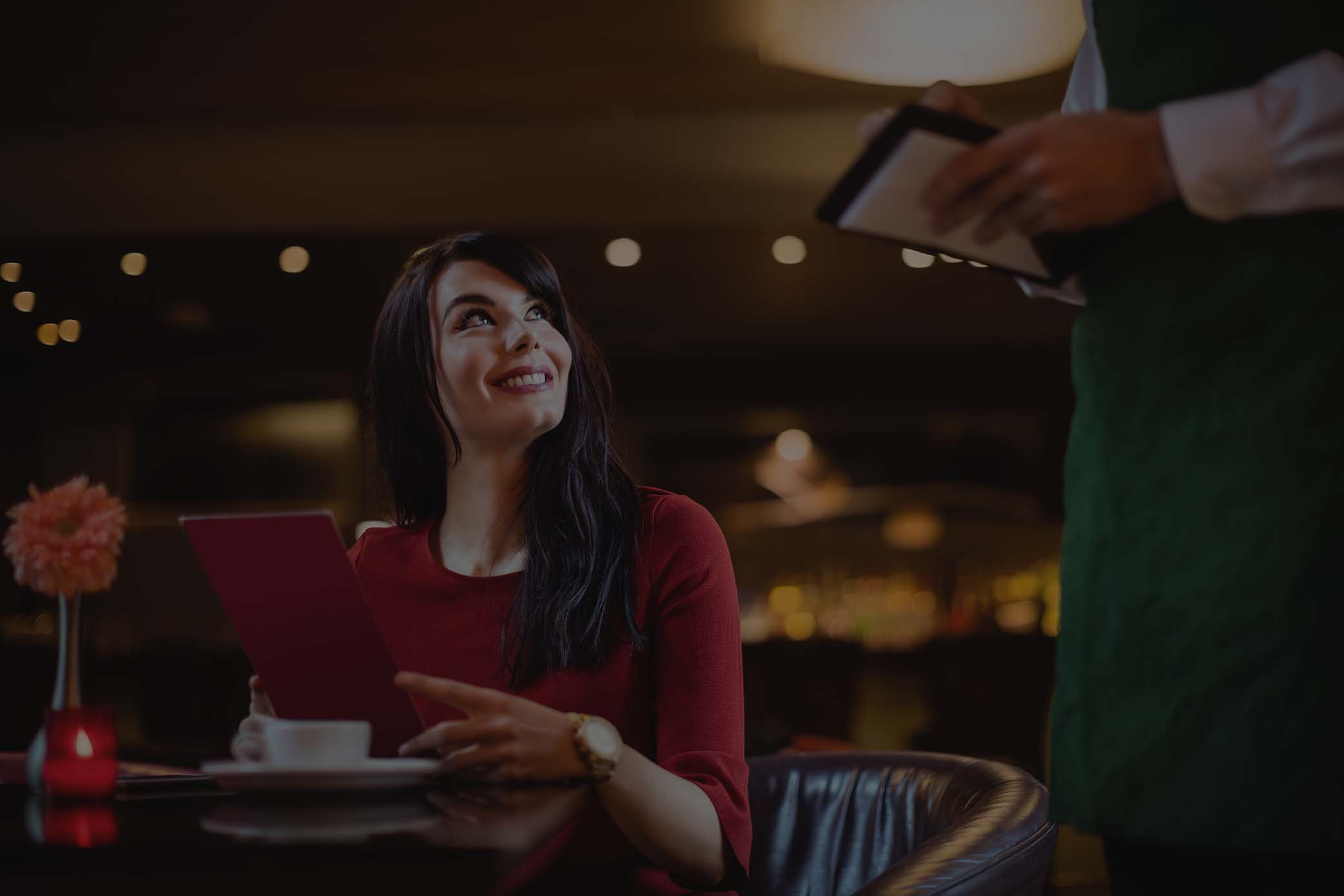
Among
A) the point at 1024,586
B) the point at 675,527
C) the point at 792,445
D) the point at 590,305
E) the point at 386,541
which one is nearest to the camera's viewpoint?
the point at 675,527

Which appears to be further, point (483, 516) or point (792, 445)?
point (792, 445)

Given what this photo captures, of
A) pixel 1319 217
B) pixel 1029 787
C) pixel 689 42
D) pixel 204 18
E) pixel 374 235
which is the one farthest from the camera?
pixel 374 235

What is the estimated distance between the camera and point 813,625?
19.5 feet

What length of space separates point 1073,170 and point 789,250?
3.83 m

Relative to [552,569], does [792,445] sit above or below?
above

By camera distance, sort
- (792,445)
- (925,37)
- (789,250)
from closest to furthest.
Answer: (925,37)
(789,250)
(792,445)

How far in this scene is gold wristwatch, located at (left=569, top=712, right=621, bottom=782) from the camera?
0.99 metres

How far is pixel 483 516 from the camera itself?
1498 mm

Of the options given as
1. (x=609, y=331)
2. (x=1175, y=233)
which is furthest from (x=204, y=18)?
(x=1175, y=233)

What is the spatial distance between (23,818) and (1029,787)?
1.06m

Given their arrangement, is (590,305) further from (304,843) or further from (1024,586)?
(304,843)

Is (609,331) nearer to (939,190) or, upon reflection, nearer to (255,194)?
(255,194)

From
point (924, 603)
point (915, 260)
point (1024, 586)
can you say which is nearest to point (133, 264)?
point (915, 260)

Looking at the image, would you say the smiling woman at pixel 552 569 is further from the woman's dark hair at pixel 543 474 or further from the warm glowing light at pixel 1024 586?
the warm glowing light at pixel 1024 586
